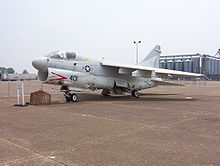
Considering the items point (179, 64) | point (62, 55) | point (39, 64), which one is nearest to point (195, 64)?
point (179, 64)

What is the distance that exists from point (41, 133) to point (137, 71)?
42.8ft

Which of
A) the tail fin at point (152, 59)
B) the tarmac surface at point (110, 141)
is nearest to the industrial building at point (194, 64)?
the tail fin at point (152, 59)

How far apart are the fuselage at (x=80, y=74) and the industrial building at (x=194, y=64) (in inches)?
3919

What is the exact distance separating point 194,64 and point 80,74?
109 meters

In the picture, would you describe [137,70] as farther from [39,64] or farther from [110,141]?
[110,141]

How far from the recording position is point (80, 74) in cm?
1758

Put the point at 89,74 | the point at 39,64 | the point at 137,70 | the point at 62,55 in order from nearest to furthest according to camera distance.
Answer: the point at 39,64, the point at 62,55, the point at 89,74, the point at 137,70

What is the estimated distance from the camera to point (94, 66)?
1878 cm

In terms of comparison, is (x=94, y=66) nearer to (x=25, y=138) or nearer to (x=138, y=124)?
(x=138, y=124)

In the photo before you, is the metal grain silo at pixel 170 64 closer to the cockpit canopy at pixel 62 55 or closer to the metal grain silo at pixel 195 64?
the metal grain silo at pixel 195 64

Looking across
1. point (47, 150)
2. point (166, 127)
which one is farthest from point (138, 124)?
point (47, 150)

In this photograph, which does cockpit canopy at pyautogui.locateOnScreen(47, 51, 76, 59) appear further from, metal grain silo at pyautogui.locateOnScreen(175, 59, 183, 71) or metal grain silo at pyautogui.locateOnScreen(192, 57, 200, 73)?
metal grain silo at pyautogui.locateOnScreen(175, 59, 183, 71)

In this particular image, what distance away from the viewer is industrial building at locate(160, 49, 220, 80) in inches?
4631

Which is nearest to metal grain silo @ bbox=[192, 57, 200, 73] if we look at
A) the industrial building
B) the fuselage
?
the industrial building
